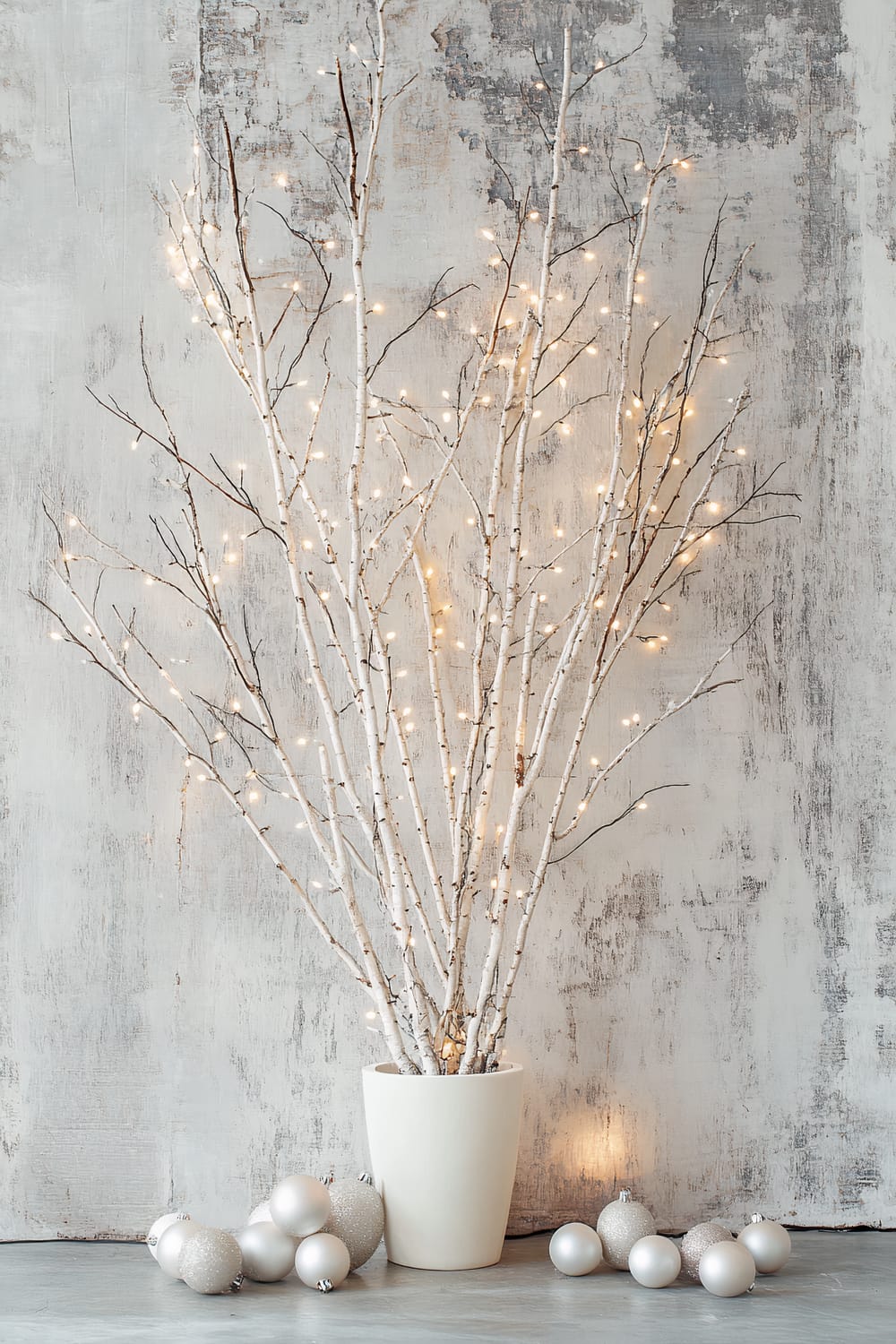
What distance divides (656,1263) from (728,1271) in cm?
11

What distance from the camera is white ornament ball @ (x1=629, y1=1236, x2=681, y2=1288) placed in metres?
1.86

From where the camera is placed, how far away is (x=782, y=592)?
2.38m

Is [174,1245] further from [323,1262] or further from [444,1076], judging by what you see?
[444,1076]

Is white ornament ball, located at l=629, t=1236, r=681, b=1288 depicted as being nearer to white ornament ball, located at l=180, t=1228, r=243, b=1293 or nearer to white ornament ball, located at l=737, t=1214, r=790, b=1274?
white ornament ball, located at l=737, t=1214, r=790, b=1274

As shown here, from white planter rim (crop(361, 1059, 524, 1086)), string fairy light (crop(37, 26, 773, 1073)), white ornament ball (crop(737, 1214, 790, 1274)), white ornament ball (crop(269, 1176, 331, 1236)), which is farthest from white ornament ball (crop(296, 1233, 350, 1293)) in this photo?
white ornament ball (crop(737, 1214, 790, 1274))

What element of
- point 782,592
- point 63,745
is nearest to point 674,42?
point 782,592

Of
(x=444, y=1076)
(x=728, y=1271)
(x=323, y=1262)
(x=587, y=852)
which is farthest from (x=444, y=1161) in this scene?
(x=587, y=852)

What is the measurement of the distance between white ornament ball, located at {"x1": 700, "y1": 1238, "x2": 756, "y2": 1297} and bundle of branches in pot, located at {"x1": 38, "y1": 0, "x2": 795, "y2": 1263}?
2.07 ft

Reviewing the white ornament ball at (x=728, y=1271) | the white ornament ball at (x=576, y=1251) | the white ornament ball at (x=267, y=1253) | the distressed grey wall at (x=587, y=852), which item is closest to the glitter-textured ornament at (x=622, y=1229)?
the white ornament ball at (x=576, y=1251)

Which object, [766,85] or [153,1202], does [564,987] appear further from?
[766,85]

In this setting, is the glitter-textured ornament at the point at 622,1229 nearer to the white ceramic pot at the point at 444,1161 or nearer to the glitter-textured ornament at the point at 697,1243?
the glitter-textured ornament at the point at 697,1243

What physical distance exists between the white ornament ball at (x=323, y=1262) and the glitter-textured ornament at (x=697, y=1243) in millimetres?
574

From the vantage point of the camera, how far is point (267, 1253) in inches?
74.2

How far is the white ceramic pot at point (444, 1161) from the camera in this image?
1927mm
